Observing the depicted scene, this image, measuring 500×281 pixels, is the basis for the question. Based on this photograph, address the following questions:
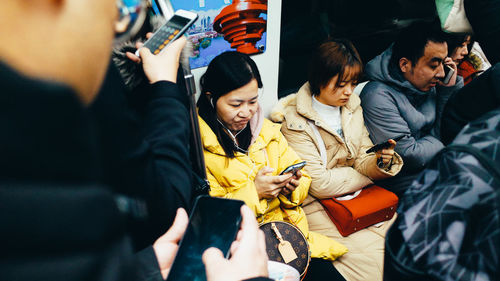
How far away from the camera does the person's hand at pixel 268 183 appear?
1.71 m

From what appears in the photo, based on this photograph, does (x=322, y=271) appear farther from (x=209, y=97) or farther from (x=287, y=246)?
(x=209, y=97)

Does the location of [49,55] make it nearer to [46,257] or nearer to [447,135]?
[46,257]

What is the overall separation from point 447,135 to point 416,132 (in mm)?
767

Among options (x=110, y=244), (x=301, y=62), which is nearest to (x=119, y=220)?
(x=110, y=244)

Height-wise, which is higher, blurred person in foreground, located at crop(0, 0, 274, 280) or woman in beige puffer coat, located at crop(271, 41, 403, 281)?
blurred person in foreground, located at crop(0, 0, 274, 280)

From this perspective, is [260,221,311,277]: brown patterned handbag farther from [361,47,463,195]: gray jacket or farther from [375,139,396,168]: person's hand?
[361,47,463,195]: gray jacket

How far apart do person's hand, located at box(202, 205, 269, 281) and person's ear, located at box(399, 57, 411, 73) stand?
2294 mm

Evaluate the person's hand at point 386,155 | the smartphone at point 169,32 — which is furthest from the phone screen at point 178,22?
the person's hand at point 386,155

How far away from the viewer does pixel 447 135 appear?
1745 millimetres

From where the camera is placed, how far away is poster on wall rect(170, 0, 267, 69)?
72.1 inches

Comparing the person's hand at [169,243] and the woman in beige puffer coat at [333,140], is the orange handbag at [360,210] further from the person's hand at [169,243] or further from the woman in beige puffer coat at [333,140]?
the person's hand at [169,243]

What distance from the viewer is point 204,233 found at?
85 cm

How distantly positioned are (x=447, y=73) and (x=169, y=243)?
9.48 ft

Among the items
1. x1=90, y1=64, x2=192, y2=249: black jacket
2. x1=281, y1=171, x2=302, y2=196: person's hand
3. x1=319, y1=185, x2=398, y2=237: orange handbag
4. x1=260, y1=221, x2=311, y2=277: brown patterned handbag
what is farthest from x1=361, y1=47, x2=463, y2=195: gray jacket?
x1=90, y1=64, x2=192, y2=249: black jacket
